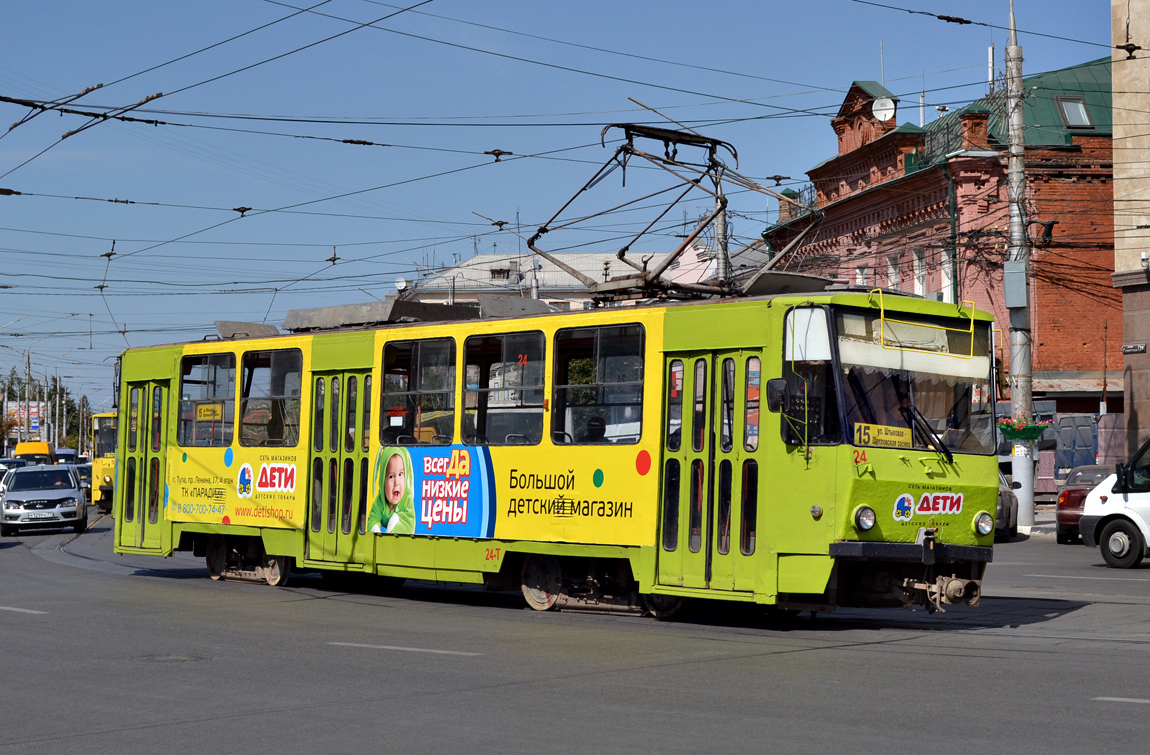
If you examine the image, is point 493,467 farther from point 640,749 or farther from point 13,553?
point 13,553

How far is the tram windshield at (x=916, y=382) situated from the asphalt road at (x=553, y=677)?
5.73ft

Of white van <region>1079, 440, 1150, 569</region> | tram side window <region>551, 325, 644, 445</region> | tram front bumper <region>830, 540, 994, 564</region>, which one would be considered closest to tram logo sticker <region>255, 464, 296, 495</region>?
tram side window <region>551, 325, 644, 445</region>

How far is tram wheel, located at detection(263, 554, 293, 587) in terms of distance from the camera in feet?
58.5

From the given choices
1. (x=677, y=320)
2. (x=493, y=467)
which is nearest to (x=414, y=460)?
(x=493, y=467)

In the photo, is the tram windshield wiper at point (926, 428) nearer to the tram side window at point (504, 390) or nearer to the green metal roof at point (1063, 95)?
the tram side window at point (504, 390)

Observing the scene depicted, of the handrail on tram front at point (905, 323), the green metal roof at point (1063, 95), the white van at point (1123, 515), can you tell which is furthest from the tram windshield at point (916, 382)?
the green metal roof at point (1063, 95)

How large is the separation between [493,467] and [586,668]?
190 inches

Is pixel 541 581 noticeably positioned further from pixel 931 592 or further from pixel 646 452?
pixel 931 592

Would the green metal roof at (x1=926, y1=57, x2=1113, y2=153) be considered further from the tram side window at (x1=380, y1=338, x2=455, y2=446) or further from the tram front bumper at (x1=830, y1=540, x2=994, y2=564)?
the tram front bumper at (x1=830, y1=540, x2=994, y2=564)

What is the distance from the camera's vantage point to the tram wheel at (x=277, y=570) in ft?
58.5

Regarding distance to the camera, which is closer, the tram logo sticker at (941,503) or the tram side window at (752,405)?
the tram logo sticker at (941,503)

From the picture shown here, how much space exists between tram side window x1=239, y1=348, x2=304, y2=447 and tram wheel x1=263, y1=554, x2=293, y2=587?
4.83 feet

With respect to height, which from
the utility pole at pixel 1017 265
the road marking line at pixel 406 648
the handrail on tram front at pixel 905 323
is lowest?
the road marking line at pixel 406 648

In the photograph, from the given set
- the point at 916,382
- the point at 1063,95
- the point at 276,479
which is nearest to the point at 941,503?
the point at 916,382
